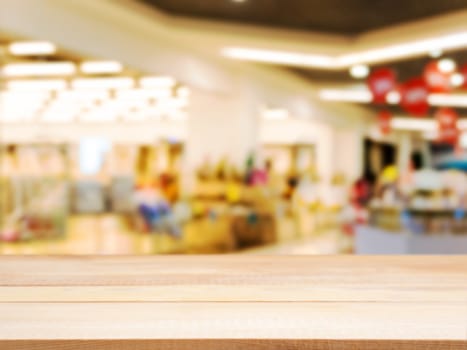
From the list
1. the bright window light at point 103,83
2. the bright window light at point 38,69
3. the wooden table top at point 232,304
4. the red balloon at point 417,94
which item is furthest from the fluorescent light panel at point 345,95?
the wooden table top at point 232,304

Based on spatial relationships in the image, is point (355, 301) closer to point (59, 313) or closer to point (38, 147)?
point (59, 313)

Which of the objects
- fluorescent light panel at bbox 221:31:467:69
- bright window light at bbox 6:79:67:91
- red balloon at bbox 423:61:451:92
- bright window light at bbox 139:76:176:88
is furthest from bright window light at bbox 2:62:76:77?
red balloon at bbox 423:61:451:92

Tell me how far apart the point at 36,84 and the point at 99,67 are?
2.05 meters

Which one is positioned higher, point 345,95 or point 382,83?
point 345,95

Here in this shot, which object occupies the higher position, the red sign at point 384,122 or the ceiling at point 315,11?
the ceiling at point 315,11

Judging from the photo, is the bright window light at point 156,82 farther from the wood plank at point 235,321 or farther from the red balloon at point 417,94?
the wood plank at point 235,321

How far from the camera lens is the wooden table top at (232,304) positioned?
2.78ft

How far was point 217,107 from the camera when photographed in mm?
10008

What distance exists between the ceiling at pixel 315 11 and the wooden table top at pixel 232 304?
225 inches

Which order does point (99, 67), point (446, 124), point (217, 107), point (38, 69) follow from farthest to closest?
point (217, 107), point (446, 124), point (38, 69), point (99, 67)

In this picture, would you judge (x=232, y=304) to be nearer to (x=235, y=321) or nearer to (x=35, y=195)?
(x=235, y=321)

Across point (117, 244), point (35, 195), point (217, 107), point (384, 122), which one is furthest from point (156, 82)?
point (384, 122)

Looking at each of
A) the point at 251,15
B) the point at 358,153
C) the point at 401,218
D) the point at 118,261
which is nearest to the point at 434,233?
the point at 401,218

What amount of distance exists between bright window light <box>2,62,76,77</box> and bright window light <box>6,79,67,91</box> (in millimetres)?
794
